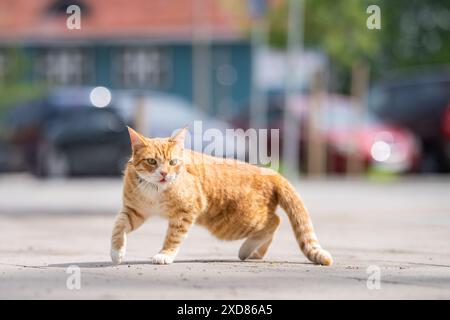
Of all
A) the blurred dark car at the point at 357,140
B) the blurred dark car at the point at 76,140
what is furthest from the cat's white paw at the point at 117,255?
the blurred dark car at the point at 357,140

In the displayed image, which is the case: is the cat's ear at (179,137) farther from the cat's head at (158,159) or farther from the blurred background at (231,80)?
the blurred background at (231,80)

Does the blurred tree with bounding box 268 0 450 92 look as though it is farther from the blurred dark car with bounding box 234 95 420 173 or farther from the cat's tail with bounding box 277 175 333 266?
the cat's tail with bounding box 277 175 333 266

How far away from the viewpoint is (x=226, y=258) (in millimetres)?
7957

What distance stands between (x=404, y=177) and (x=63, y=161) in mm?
7572

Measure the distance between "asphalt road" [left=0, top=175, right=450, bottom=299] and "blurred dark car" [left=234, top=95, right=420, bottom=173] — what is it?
255 inches

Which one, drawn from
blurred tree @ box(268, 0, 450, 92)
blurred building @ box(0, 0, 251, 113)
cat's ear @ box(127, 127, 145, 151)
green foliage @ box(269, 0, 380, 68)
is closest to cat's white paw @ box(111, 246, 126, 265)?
cat's ear @ box(127, 127, 145, 151)

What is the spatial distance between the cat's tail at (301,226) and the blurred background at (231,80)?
827 cm

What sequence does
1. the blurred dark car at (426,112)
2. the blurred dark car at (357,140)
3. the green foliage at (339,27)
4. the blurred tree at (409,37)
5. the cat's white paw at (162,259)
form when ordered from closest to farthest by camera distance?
the cat's white paw at (162,259), the blurred dark car at (357,140), the blurred dark car at (426,112), the green foliage at (339,27), the blurred tree at (409,37)

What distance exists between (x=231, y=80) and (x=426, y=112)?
19793mm

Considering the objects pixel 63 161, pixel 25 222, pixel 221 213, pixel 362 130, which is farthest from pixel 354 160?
pixel 221 213

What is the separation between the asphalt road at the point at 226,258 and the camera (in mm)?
6016

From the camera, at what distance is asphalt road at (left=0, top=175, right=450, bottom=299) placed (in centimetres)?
602

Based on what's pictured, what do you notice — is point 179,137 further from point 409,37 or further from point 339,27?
point 409,37
